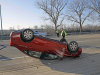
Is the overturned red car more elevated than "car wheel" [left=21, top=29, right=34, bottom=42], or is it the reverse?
"car wheel" [left=21, top=29, right=34, bottom=42]

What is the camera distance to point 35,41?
406 cm

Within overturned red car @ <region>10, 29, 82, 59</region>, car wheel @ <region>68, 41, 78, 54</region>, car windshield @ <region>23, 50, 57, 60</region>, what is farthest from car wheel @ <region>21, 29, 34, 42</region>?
car wheel @ <region>68, 41, 78, 54</region>

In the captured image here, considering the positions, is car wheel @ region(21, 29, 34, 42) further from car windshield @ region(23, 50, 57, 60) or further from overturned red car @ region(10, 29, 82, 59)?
car windshield @ region(23, 50, 57, 60)

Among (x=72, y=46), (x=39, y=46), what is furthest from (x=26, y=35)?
(x=72, y=46)

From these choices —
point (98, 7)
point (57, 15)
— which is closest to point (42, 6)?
point (57, 15)

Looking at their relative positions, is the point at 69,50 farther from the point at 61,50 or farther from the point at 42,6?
the point at 42,6

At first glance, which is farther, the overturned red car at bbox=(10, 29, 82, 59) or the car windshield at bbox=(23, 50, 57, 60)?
the car windshield at bbox=(23, 50, 57, 60)

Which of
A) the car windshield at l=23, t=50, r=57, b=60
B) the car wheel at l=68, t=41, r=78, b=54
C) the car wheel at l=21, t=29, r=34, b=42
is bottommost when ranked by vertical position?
the car windshield at l=23, t=50, r=57, b=60

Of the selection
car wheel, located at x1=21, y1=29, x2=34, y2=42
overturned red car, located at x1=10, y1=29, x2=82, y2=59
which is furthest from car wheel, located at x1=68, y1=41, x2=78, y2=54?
car wheel, located at x1=21, y1=29, x2=34, y2=42

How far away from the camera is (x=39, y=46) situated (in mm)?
4152

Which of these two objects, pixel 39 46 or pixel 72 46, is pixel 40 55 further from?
pixel 72 46

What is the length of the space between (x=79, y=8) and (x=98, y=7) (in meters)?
13.9

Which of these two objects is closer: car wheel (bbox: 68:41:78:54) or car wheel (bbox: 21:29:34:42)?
car wheel (bbox: 21:29:34:42)

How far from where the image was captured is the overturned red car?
395 cm
